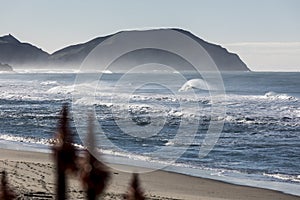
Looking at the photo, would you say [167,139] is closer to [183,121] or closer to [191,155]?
[191,155]

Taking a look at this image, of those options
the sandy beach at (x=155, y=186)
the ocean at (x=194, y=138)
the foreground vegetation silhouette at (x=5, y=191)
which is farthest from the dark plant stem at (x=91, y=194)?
the sandy beach at (x=155, y=186)

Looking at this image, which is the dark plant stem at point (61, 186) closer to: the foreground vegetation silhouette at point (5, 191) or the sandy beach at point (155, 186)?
A: the foreground vegetation silhouette at point (5, 191)

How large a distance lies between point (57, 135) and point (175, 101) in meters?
50.3

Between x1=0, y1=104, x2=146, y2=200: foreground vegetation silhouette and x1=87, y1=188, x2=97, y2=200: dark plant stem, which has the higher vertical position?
x1=0, y1=104, x2=146, y2=200: foreground vegetation silhouette

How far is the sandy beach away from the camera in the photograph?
44.2 feet

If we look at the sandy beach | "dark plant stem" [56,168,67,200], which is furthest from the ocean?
"dark plant stem" [56,168,67,200]

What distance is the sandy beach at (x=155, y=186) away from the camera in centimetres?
1348

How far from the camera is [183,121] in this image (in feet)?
115

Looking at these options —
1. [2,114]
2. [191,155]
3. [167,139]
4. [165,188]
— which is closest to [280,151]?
[191,155]

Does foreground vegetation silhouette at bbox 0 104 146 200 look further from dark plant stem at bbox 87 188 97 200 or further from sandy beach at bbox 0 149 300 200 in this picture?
sandy beach at bbox 0 149 300 200

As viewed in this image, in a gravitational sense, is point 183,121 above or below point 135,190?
below

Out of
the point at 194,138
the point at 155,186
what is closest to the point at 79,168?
the point at 155,186

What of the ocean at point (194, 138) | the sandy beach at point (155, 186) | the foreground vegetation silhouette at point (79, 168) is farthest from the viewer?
the ocean at point (194, 138)

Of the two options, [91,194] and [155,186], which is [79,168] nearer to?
[91,194]
